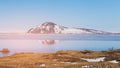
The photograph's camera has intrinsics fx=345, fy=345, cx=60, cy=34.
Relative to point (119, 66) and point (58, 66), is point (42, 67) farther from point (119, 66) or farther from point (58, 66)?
point (119, 66)

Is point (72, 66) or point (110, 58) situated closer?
point (72, 66)

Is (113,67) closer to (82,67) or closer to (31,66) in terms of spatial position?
(82,67)

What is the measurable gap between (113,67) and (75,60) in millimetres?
15557

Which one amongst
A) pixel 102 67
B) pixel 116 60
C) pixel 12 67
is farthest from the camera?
pixel 116 60

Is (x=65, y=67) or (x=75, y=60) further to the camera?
(x=75, y=60)

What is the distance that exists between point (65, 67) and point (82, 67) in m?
2.81

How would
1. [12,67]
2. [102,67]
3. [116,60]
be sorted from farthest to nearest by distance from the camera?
[116,60]
[12,67]
[102,67]

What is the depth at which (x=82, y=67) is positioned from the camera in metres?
52.2

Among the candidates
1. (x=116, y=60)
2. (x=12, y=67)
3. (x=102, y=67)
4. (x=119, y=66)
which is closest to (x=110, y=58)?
(x=116, y=60)

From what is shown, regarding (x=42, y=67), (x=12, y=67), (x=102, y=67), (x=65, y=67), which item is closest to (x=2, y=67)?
(x=12, y=67)

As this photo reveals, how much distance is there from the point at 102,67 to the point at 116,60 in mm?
16335

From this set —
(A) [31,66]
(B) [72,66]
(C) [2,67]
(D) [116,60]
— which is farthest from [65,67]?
(D) [116,60]

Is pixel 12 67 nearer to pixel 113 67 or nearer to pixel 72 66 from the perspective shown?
pixel 72 66

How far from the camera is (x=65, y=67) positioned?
5341cm
